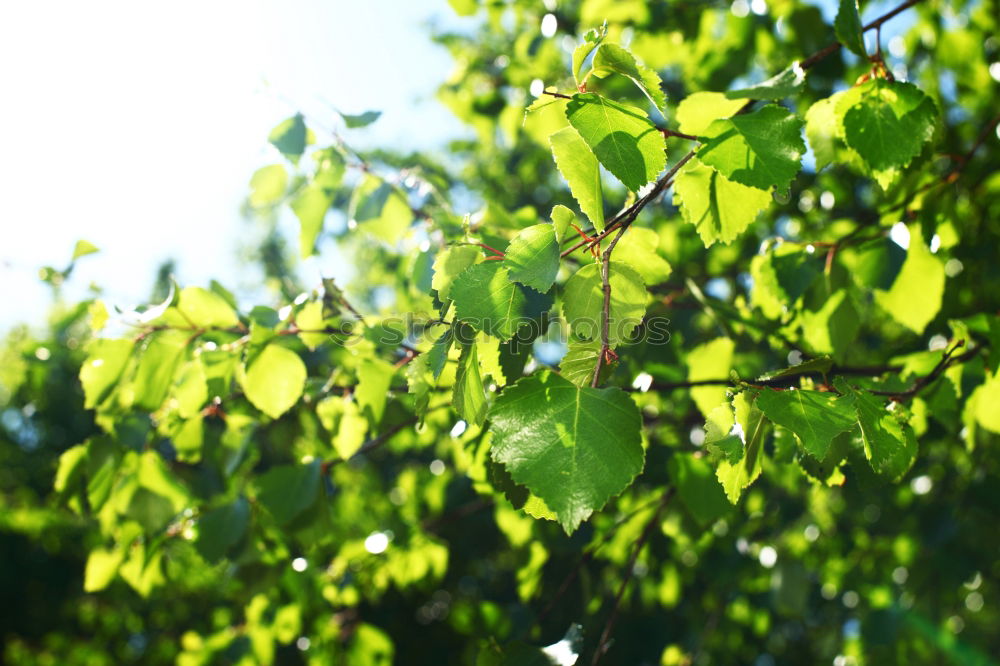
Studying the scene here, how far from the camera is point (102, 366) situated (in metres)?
1.45

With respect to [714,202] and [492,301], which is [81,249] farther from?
[714,202]

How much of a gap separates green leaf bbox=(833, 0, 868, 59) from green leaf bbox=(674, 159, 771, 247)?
272mm

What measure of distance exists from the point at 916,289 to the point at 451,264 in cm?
117

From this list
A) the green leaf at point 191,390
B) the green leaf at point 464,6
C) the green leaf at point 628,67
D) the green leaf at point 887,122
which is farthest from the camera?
the green leaf at point 464,6

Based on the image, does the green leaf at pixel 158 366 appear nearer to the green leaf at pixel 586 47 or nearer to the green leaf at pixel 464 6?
the green leaf at pixel 586 47

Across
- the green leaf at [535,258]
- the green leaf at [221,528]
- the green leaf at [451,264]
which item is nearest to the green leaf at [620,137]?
the green leaf at [535,258]

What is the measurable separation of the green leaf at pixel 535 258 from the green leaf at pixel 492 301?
0.13 ft

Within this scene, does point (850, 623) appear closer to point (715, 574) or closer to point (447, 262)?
point (715, 574)

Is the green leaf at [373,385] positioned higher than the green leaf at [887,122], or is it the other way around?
the green leaf at [887,122]

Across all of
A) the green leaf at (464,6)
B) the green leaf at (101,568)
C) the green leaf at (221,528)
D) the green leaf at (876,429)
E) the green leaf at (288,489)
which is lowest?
the green leaf at (101,568)

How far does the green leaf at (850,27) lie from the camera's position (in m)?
1.00

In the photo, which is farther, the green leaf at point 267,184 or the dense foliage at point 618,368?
the green leaf at point 267,184

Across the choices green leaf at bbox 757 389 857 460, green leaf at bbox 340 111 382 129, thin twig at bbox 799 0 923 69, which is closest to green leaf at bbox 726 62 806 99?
thin twig at bbox 799 0 923 69

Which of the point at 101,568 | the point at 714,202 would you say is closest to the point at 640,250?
the point at 714,202
